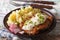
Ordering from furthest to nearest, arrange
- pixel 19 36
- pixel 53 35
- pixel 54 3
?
pixel 54 3 < pixel 53 35 < pixel 19 36

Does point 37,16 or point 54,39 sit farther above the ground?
point 37,16

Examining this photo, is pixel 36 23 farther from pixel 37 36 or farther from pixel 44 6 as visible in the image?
pixel 44 6

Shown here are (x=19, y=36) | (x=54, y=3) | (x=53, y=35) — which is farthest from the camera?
(x=54, y=3)

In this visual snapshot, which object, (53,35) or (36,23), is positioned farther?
(53,35)

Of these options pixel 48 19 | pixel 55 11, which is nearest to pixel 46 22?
pixel 48 19

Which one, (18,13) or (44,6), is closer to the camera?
(18,13)

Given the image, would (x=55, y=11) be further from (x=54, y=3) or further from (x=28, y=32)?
(x=28, y=32)

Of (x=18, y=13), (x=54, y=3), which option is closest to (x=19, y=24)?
(x=18, y=13)
